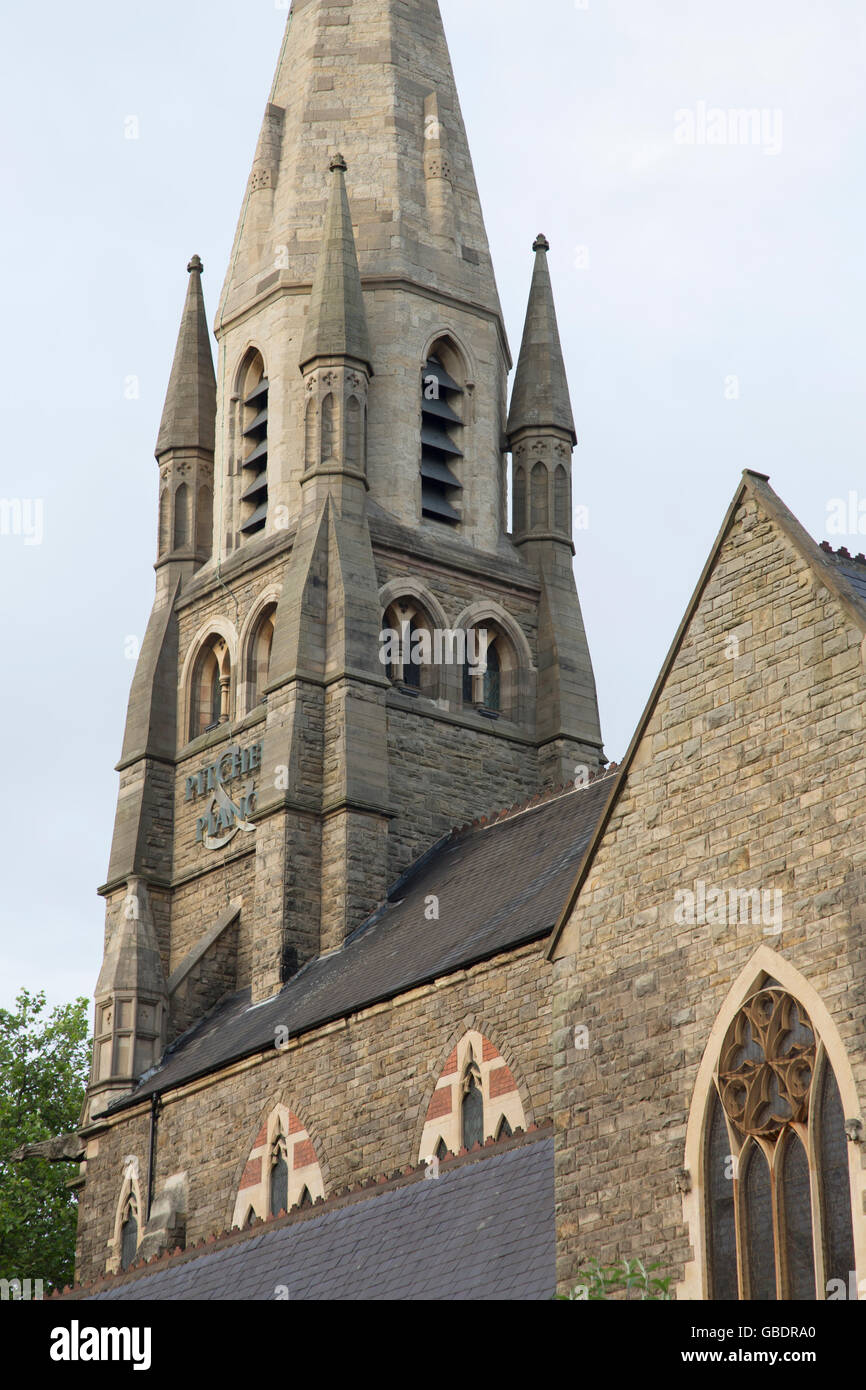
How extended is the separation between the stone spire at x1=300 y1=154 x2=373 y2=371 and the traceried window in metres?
26.6

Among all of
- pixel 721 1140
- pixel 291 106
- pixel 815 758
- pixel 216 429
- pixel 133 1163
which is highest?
pixel 291 106

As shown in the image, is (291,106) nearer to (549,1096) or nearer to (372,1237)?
(549,1096)

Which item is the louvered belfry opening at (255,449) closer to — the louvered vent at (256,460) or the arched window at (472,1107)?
the louvered vent at (256,460)

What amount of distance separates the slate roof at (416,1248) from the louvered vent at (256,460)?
64.7 ft

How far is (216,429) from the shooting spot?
46.7m

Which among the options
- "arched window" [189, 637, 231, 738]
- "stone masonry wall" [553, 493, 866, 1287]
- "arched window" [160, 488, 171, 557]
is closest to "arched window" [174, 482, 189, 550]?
"arched window" [160, 488, 171, 557]

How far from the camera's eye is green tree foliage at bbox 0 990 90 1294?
4591 cm

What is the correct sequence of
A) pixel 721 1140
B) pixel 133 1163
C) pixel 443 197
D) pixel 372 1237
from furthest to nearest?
pixel 443 197 < pixel 133 1163 < pixel 372 1237 < pixel 721 1140

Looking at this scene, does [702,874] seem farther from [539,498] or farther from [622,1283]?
[539,498]

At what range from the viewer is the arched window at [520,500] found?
45.0 metres

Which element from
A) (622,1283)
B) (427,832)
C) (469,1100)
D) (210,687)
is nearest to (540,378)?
(210,687)
